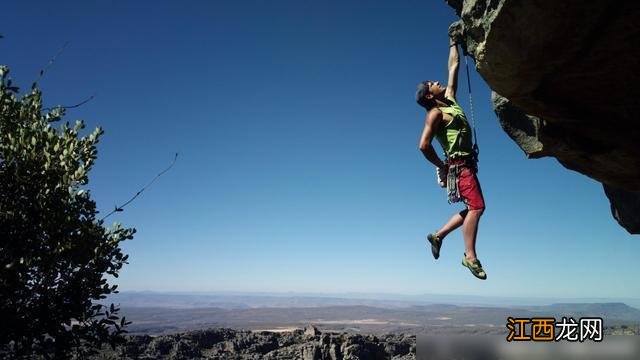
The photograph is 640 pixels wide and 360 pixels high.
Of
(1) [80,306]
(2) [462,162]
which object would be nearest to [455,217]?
(2) [462,162]

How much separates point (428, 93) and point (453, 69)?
0.98 meters

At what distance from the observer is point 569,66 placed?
616 cm

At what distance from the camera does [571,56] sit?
5.91 meters

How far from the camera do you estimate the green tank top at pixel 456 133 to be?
707 centimetres

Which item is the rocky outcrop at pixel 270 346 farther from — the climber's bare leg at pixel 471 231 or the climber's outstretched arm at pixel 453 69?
the climber's outstretched arm at pixel 453 69

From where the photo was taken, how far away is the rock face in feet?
17.4

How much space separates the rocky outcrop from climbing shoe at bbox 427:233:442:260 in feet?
154

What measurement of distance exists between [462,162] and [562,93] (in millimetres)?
1747

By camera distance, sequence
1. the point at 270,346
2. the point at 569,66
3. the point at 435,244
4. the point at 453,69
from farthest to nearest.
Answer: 1. the point at 270,346
2. the point at 453,69
3. the point at 435,244
4. the point at 569,66

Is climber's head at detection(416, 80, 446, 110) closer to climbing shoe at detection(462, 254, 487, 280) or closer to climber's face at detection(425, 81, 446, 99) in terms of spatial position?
climber's face at detection(425, 81, 446, 99)

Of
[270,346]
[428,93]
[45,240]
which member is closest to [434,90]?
[428,93]

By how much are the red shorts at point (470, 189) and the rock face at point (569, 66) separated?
1332 mm

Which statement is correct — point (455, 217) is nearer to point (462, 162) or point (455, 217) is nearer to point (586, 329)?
point (462, 162)

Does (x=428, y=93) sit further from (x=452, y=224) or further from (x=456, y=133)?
(x=452, y=224)
